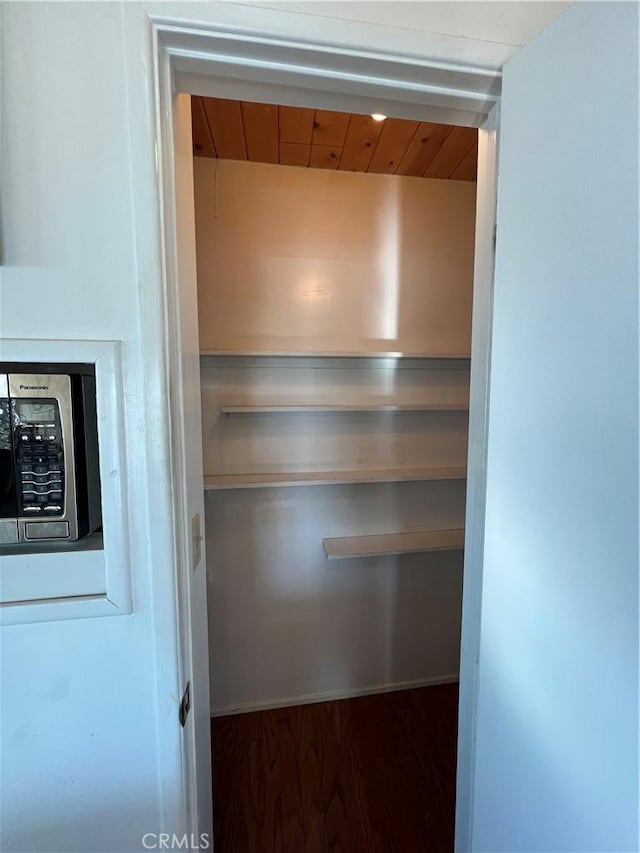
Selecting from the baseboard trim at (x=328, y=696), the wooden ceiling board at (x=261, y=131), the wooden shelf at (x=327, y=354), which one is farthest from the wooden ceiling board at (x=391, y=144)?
the baseboard trim at (x=328, y=696)

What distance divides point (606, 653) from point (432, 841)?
55.8 inches

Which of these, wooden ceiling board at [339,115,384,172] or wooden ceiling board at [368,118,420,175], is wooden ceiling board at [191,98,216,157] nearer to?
wooden ceiling board at [339,115,384,172]

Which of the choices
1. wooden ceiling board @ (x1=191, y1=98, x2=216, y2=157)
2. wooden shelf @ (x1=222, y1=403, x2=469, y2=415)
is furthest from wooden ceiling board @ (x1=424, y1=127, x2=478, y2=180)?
wooden shelf @ (x1=222, y1=403, x2=469, y2=415)

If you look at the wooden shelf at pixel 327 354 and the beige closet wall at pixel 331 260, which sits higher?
the beige closet wall at pixel 331 260

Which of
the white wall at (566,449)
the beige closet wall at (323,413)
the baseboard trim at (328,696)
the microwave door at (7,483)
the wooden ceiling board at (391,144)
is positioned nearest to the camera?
the white wall at (566,449)

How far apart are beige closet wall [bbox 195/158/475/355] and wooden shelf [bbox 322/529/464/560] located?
0.87 meters

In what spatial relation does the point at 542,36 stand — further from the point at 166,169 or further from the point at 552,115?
the point at 166,169

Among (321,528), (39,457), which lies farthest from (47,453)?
(321,528)

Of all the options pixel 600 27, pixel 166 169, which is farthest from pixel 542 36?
pixel 166 169

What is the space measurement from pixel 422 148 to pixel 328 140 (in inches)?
15.4

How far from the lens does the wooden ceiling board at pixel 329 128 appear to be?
138 centimetres

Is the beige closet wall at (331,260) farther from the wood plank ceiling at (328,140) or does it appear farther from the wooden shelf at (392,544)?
the wooden shelf at (392,544)

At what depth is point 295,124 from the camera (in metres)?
1.42

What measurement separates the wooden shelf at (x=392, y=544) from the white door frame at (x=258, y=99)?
918 mm
